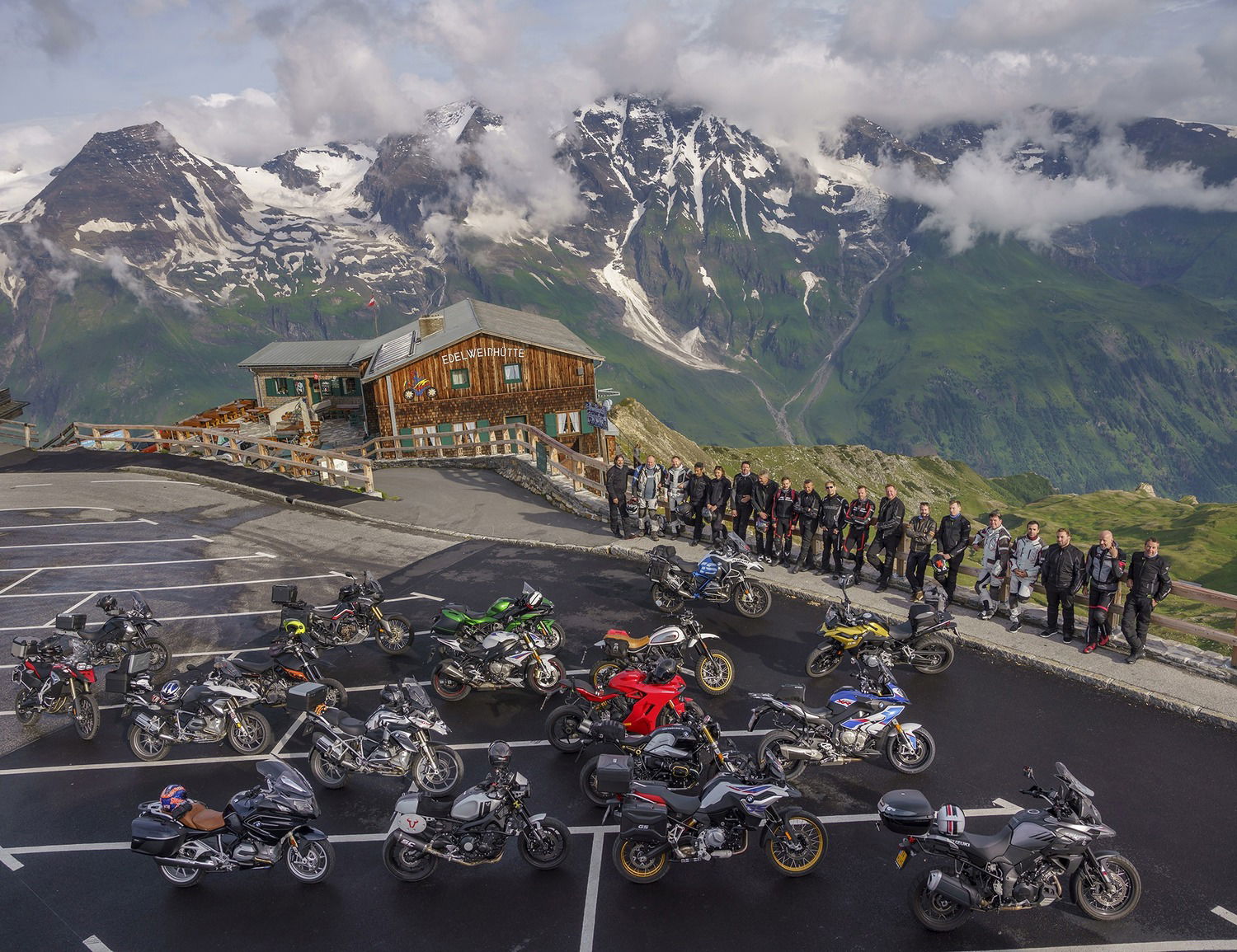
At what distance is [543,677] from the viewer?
1249 cm

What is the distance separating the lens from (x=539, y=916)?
841 cm

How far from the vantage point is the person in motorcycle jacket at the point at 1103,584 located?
12.8 meters

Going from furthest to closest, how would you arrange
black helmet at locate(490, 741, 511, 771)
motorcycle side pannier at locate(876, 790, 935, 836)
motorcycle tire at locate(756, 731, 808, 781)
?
motorcycle tire at locate(756, 731, 808, 781) → black helmet at locate(490, 741, 511, 771) → motorcycle side pannier at locate(876, 790, 935, 836)

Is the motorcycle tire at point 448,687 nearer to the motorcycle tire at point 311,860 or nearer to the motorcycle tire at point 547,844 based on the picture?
the motorcycle tire at point 311,860

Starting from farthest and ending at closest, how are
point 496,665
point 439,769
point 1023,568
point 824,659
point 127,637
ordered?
point 1023,568 → point 127,637 → point 824,659 → point 496,665 → point 439,769

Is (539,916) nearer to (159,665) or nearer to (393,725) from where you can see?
(393,725)

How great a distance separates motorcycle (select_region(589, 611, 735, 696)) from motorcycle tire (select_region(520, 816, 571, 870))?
2799 millimetres

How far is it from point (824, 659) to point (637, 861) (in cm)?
520

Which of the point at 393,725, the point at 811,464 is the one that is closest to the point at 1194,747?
the point at 393,725

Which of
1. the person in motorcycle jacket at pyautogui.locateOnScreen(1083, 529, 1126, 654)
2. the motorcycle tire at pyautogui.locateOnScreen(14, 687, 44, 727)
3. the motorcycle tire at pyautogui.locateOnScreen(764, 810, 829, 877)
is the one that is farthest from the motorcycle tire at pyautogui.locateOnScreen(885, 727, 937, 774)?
the motorcycle tire at pyautogui.locateOnScreen(14, 687, 44, 727)

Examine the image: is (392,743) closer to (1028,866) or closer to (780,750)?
(780,750)

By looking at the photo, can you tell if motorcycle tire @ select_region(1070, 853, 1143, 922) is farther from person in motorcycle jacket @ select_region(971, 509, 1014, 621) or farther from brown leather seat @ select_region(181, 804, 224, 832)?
brown leather seat @ select_region(181, 804, 224, 832)

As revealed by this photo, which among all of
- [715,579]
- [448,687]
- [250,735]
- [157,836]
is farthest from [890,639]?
[157,836]

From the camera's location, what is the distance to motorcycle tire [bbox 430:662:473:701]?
41.1ft
